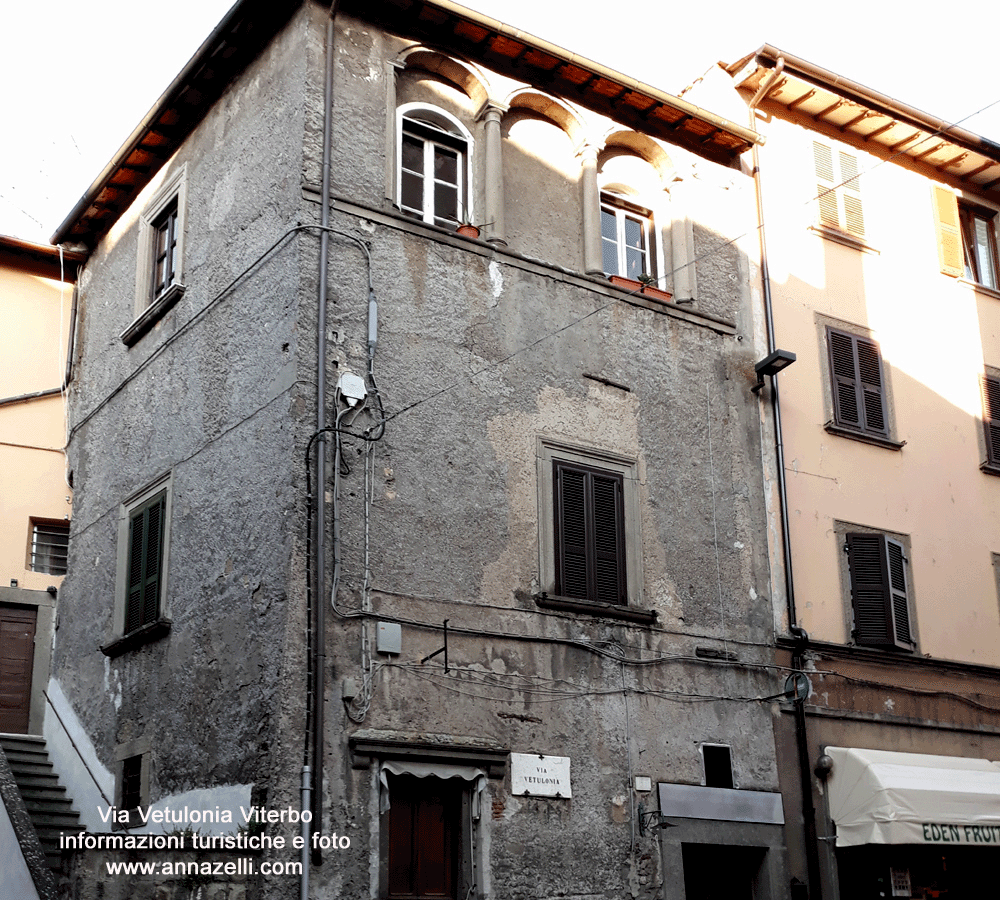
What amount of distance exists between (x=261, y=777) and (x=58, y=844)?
3845 millimetres

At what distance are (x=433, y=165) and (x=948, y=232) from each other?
7677 mm

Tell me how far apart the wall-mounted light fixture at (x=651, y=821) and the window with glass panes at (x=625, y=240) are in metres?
5.73

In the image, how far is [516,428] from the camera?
41.4ft

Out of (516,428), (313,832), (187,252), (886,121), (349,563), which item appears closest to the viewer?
(313,832)

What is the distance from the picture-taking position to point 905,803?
12.6 meters

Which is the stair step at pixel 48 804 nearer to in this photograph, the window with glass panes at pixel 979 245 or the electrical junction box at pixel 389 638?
the electrical junction box at pixel 389 638

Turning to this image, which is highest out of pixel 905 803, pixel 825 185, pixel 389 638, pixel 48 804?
pixel 825 185

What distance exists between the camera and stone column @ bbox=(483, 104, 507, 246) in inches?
520

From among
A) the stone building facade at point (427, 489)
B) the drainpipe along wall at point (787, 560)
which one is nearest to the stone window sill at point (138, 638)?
the stone building facade at point (427, 489)

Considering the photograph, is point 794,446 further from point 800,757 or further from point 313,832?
point 313,832

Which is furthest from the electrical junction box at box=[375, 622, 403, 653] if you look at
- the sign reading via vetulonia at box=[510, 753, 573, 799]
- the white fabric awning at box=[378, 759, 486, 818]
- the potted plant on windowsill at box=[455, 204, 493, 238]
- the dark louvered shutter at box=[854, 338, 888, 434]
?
the dark louvered shutter at box=[854, 338, 888, 434]

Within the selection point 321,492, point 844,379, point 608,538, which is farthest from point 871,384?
point 321,492

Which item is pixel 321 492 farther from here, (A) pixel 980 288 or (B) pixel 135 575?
(A) pixel 980 288

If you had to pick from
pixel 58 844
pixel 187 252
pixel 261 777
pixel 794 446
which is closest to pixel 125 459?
pixel 187 252
